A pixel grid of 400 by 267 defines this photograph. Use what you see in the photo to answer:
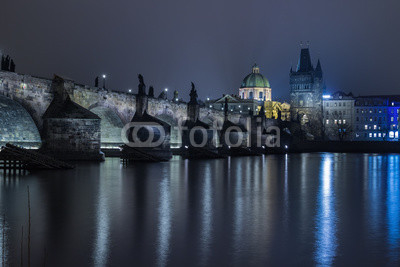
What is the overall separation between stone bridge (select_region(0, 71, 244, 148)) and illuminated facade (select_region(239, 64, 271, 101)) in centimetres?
12479

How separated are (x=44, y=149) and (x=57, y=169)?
244 inches

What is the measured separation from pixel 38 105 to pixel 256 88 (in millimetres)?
142297

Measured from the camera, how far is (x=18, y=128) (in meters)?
35.4

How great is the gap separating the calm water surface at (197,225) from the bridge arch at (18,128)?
14761 mm

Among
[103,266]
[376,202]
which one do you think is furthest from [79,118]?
[103,266]

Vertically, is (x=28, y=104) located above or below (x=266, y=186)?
above

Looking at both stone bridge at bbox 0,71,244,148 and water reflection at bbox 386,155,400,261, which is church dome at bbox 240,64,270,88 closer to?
stone bridge at bbox 0,71,244,148

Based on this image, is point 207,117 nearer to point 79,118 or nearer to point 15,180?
point 79,118

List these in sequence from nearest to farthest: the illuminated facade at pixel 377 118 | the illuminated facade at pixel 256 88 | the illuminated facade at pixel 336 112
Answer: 1. the illuminated facade at pixel 377 118
2. the illuminated facade at pixel 336 112
3. the illuminated facade at pixel 256 88

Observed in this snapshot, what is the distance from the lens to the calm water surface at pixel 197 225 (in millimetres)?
8768

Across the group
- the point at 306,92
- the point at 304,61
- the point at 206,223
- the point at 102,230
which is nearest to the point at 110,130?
the point at 206,223

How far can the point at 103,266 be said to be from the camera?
8.17 m

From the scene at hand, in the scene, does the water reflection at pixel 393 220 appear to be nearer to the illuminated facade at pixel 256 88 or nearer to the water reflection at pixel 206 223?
the water reflection at pixel 206 223

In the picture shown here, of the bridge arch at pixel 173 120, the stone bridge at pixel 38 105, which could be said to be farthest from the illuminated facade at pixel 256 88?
the stone bridge at pixel 38 105
